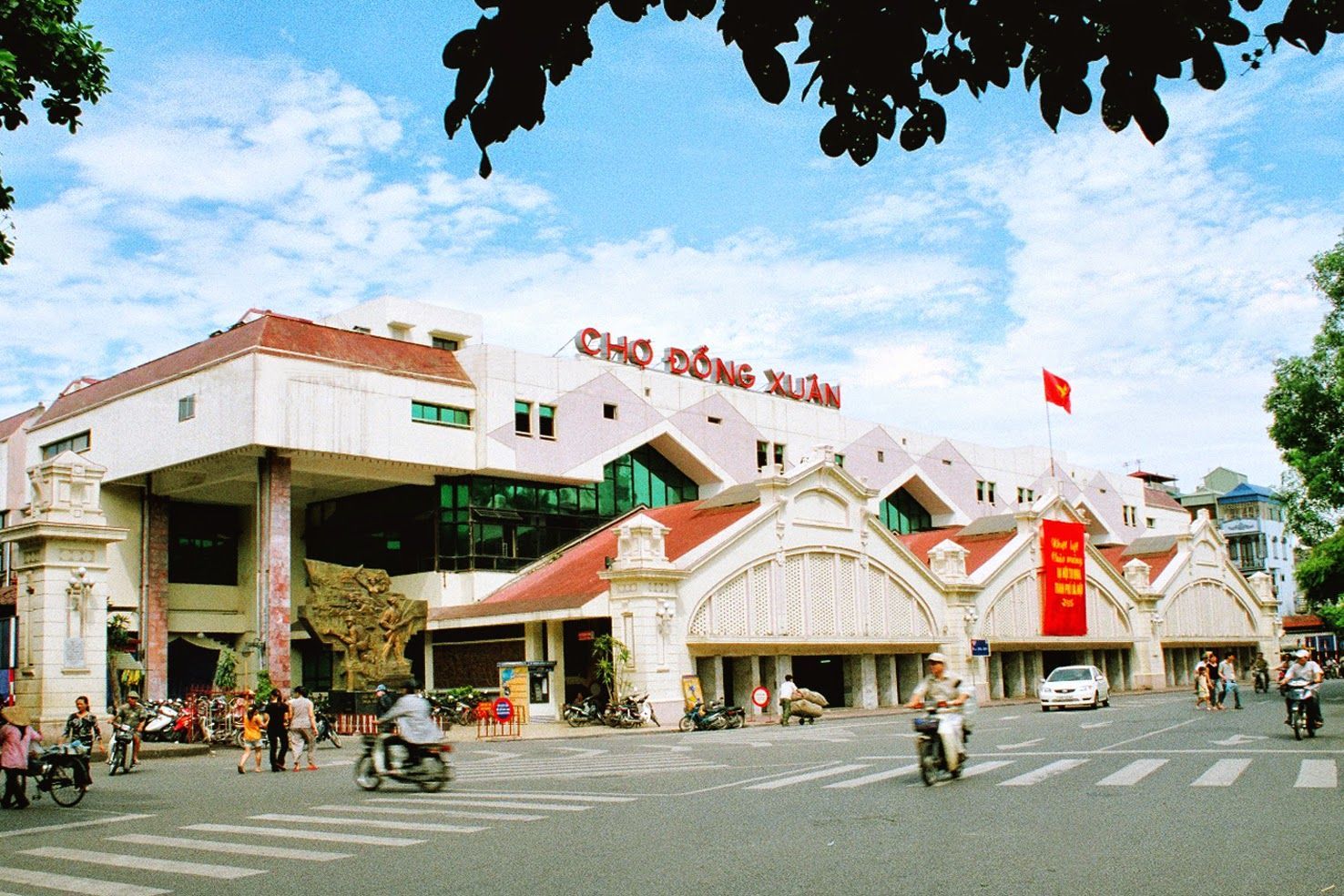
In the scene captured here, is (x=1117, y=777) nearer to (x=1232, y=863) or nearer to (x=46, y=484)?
(x=1232, y=863)

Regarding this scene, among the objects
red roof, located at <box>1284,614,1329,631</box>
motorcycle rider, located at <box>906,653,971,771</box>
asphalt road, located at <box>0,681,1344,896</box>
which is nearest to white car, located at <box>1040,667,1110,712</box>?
asphalt road, located at <box>0,681,1344,896</box>

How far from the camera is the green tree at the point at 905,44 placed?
442cm

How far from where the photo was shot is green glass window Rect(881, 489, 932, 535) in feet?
213

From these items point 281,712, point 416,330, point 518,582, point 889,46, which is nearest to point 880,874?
point 889,46

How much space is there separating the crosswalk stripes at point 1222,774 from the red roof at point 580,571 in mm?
24072

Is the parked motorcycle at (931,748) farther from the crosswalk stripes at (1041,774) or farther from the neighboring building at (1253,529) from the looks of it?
the neighboring building at (1253,529)

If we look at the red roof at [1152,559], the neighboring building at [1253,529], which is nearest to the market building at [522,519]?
the red roof at [1152,559]

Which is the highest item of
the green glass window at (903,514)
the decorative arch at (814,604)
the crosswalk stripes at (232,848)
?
the green glass window at (903,514)

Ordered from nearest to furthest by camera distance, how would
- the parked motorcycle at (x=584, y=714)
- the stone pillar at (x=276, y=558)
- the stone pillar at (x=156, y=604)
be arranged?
the parked motorcycle at (x=584, y=714), the stone pillar at (x=276, y=558), the stone pillar at (x=156, y=604)

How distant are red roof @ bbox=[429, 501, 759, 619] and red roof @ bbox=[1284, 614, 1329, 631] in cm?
6534

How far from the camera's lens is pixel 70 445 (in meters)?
48.8

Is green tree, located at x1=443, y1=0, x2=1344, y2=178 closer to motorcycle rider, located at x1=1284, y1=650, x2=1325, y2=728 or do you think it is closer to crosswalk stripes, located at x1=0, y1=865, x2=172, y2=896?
crosswalk stripes, located at x1=0, y1=865, x2=172, y2=896

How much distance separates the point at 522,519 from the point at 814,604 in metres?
11.5

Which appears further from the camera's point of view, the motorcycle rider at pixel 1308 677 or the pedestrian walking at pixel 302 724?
the pedestrian walking at pixel 302 724
